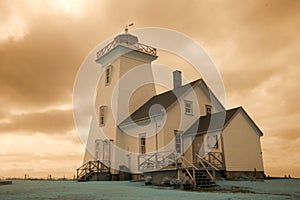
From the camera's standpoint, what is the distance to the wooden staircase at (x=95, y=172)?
79.7 ft

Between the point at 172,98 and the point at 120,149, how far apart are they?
20.6 feet

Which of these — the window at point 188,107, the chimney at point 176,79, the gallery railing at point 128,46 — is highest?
the gallery railing at point 128,46

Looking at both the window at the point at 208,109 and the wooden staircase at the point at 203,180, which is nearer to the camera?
the wooden staircase at the point at 203,180

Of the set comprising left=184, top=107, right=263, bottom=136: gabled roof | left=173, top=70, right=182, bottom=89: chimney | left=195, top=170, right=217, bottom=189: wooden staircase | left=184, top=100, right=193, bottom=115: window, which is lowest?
left=195, top=170, right=217, bottom=189: wooden staircase

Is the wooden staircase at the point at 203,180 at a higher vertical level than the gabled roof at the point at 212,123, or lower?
lower

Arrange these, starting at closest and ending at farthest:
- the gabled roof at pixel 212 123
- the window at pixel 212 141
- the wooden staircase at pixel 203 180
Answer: the wooden staircase at pixel 203 180 < the window at pixel 212 141 < the gabled roof at pixel 212 123

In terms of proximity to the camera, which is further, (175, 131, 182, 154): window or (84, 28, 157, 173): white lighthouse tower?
(84, 28, 157, 173): white lighthouse tower

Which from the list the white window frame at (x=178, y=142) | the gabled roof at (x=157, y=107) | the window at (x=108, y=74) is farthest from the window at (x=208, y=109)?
the window at (x=108, y=74)

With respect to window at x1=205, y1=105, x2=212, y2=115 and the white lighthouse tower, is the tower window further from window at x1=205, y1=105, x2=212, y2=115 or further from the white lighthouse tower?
window at x1=205, y1=105, x2=212, y2=115

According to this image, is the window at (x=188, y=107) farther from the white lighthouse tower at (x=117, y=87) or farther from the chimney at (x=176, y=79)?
the white lighthouse tower at (x=117, y=87)

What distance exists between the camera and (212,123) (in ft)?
70.3

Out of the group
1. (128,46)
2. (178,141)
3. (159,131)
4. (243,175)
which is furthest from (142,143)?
(128,46)

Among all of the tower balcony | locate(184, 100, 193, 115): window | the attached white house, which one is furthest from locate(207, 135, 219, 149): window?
the tower balcony

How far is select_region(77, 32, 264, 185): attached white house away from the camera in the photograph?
20.4 meters
